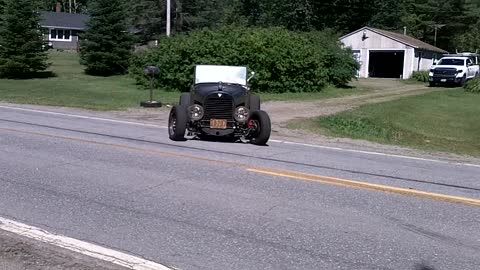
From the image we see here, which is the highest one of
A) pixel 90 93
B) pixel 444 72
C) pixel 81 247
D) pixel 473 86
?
pixel 444 72

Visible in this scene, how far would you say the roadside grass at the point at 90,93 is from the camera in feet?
74.1

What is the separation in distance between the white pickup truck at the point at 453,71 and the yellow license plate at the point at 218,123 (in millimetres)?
30291

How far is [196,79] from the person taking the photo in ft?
41.0

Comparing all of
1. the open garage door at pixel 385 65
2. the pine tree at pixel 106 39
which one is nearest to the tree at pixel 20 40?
the pine tree at pixel 106 39

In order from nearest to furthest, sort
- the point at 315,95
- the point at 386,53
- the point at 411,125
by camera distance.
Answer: the point at 411,125, the point at 315,95, the point at 386,53

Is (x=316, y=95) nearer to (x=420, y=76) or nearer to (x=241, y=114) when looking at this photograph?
(x=241, y=114)

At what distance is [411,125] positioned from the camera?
17.5 metres

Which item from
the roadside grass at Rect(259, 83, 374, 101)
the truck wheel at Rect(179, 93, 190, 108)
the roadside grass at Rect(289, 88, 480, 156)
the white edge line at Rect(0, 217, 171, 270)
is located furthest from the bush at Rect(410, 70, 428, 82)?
the white edge line at Rect(0, 217, 171, 270)

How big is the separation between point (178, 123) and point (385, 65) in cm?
4174

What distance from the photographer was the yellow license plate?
458 inches

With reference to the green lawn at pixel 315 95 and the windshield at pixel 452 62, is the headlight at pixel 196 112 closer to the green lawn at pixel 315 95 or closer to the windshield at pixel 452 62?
the green lawn at pixel 315 95

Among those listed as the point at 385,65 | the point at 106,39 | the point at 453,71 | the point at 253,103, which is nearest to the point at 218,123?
the point at 253,103

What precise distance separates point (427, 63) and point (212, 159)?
4531 cm

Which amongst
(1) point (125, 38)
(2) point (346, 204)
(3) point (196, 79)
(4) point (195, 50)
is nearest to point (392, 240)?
(2) point (346, 204)
